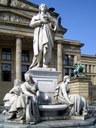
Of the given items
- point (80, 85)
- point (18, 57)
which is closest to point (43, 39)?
point (80, 85)

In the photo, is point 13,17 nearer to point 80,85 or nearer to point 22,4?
point 22,4

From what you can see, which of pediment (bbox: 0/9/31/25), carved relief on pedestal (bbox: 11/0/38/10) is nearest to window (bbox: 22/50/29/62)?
pediment (bbox: 0/9/31/25)

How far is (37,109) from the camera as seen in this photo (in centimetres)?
948

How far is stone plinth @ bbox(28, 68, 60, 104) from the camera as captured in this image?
35.3ft

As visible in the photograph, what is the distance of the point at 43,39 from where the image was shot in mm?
11156

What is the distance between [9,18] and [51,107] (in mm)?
49677

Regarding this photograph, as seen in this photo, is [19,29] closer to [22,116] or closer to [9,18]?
[9,18]

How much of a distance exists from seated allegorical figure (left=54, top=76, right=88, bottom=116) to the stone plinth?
36cm

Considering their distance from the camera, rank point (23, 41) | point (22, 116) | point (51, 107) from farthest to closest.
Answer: point (23, 41) → point (51, 107) → point (22, 116)

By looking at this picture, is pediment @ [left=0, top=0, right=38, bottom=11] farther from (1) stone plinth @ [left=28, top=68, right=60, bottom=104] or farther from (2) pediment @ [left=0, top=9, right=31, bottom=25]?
(1) stone plinth @ [left=28, top=68, right=60, bottom=104]

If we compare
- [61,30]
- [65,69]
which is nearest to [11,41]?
[61,30]

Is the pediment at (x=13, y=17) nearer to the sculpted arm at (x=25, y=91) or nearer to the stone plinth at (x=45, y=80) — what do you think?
the stone plinth at (x=45, y=80)

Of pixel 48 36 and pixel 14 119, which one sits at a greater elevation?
pixel 48 36

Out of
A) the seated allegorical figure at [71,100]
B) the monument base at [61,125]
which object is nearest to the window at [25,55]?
the seated allegorical figure at [71,100]
